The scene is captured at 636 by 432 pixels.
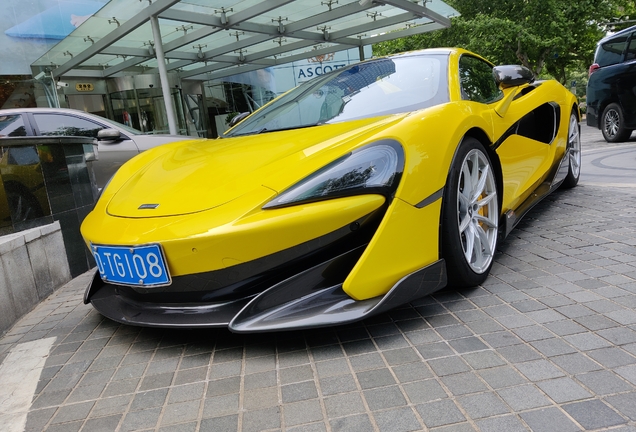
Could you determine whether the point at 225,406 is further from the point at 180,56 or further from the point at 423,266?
the point at 180,56

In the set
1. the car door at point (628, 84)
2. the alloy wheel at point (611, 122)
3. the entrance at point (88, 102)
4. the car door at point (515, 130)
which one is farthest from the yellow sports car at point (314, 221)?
the entrance at point (88, 102)

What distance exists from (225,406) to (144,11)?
28.4ft

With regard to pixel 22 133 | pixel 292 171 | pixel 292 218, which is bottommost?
pixel 292 218

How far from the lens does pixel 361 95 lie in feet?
9.08

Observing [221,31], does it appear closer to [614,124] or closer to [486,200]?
[614,124]

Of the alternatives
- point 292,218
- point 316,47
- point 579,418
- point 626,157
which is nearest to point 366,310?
point 292,218

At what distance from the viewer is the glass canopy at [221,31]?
8.92 m

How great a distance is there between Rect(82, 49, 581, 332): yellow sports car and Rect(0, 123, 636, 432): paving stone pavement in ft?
0.58

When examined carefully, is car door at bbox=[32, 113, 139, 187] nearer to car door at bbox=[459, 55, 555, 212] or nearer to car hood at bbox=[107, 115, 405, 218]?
car hood at bbox=[107, 115, 405, 218]

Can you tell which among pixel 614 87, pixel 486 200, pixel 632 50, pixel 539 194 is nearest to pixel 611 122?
pixel 614 87

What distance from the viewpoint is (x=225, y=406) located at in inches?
62.6

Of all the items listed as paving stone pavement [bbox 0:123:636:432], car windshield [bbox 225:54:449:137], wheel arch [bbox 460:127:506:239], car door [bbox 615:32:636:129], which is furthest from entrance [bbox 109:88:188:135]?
wheel arch [bbox 460:127:506:239]

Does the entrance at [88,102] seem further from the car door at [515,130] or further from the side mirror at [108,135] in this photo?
the car door at [515,130]

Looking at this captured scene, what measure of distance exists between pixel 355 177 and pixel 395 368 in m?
0.73
